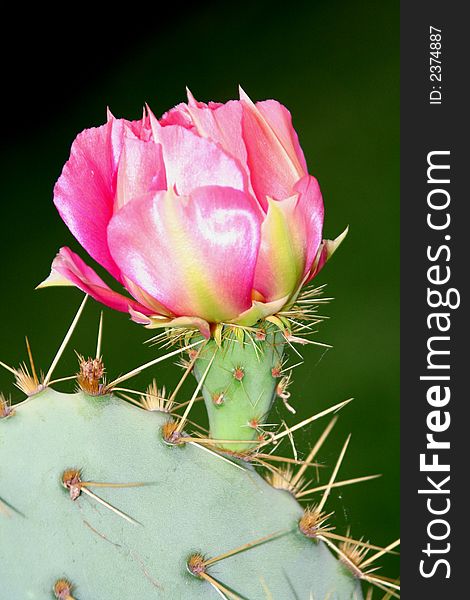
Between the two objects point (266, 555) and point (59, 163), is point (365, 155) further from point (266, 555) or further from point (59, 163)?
point (266, 555)

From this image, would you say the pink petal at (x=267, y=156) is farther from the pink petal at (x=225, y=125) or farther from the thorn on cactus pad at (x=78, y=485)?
the thorn on cactus pad at (x=78, y=485)

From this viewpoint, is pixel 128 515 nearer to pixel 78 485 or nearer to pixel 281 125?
pixel 78 485

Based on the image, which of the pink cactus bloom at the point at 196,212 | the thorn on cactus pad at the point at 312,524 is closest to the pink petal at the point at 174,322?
the pink cactus bloom at the point at 196,212

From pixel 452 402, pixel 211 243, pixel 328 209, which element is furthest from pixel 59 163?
pixel 211 243

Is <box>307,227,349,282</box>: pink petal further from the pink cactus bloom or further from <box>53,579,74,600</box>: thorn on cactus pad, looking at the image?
<box>53,579,74,600</box>: thorn on cactus pad

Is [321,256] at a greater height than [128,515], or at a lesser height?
greater

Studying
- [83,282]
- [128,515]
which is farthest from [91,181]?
[128,515]

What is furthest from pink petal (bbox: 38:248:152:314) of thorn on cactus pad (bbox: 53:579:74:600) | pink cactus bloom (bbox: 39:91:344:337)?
thorn on cactus pad (bbox: 53:579:74:600)
